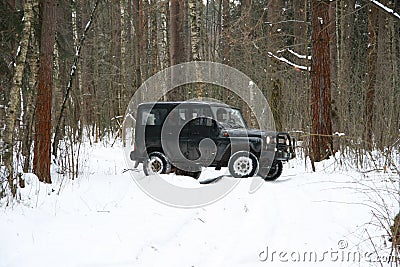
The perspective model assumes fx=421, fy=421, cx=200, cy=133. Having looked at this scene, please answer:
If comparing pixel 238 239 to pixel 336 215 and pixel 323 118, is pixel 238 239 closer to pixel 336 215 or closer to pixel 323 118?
pixel 336 215

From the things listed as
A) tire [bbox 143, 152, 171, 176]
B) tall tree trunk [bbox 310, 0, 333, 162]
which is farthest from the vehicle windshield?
tall tree trunk [bbox 310, 0, 333, 162]

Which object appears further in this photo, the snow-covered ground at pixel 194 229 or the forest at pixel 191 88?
the forest at pixel 191 88

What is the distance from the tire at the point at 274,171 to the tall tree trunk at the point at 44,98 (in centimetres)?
517

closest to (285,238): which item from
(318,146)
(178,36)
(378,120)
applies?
(378,120)

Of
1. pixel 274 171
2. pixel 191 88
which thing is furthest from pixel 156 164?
pixel 191 88

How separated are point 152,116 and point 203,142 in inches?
65.0

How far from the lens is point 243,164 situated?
1012 cm

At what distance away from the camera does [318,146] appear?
437 inches

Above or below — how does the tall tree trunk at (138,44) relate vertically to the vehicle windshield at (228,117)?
above

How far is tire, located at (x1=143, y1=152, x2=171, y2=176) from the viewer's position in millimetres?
10867

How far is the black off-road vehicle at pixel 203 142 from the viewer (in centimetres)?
1013

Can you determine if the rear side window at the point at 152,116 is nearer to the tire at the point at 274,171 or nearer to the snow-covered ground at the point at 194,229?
the tire at the point at 274,171

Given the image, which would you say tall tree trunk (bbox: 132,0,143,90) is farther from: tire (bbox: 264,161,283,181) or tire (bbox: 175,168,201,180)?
tire (bbox: 264,161,283,181)

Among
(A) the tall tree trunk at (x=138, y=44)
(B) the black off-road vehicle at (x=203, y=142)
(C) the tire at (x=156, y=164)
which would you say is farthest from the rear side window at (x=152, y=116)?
(A) the tall tree trunk at (x=138, y=44)
